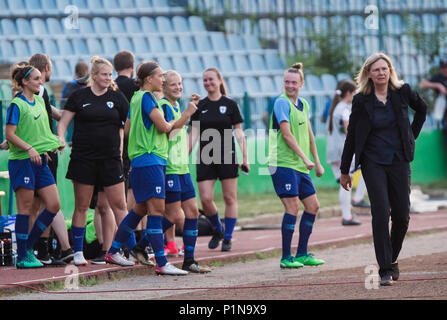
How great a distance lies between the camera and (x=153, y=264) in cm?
990

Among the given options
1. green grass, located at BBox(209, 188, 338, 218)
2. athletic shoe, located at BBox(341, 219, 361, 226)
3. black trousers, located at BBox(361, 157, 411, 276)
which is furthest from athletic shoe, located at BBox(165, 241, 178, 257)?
green grass, located at BBox(209, 188, 338, 218)

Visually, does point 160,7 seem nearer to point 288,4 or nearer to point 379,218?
point 288,4

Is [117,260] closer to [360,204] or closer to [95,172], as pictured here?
[95,172]

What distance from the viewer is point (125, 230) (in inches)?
373

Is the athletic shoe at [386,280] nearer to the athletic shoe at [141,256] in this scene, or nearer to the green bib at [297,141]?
the green bib at [297,141]

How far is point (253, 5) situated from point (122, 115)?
16703mm

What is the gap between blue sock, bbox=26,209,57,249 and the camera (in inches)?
380

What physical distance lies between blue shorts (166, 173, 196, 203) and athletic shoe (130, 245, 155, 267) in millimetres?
604

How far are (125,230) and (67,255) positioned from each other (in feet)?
3.54

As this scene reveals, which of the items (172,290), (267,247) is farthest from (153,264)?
(267,247)

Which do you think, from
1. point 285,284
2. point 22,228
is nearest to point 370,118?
point 285,284

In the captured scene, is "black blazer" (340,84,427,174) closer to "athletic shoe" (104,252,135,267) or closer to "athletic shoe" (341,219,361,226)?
"athletic shoe" (104,252,135,267)

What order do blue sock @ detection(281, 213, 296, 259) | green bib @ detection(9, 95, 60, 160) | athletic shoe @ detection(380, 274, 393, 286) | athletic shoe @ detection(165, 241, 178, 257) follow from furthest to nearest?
1. athletic shoe @ detection(165, 241, 178, 257)
2. blue sock @ detection(281, 213, 296, 259)
3. green bib @ detection(9, 95, 60, 160)
4. athletic shoe @ detection(380, 274, 393, 286)

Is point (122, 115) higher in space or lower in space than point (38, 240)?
higher
